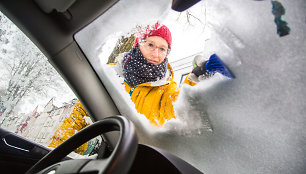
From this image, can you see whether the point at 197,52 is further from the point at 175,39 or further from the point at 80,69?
the point at 80,69

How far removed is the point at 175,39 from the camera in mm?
821

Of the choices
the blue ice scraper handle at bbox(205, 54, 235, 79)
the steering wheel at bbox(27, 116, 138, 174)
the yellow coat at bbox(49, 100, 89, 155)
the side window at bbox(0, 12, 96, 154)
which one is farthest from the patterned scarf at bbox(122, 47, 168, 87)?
the side window at bbox(0, 12, 96, 154)

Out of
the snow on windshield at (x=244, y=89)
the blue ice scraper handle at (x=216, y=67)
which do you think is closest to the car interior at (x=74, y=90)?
the snow on windshield at (x=244, y=89)

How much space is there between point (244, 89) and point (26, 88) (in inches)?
98.6

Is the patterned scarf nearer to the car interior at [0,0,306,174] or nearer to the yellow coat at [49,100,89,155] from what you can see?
the car interior at [0,0,306,174]

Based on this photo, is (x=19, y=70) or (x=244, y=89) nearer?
(x=244, y=89)

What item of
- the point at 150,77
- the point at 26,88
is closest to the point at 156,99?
the point at 150,77

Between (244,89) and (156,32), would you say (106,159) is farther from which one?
(156,32)

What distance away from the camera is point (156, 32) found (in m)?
0.82

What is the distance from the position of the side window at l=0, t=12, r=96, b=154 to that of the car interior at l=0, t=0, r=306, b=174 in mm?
1067

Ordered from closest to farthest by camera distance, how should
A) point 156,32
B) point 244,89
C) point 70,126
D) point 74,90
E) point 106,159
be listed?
point 106,159
point 244,89
point 156,32
point 74,90
point 70,126

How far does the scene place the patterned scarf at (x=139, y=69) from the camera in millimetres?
949

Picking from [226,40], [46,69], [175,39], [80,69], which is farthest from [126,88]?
[46,69]

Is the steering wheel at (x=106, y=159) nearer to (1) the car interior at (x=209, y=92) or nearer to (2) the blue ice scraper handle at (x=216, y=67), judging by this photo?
(1) the car interior at (x=209, y=92)
